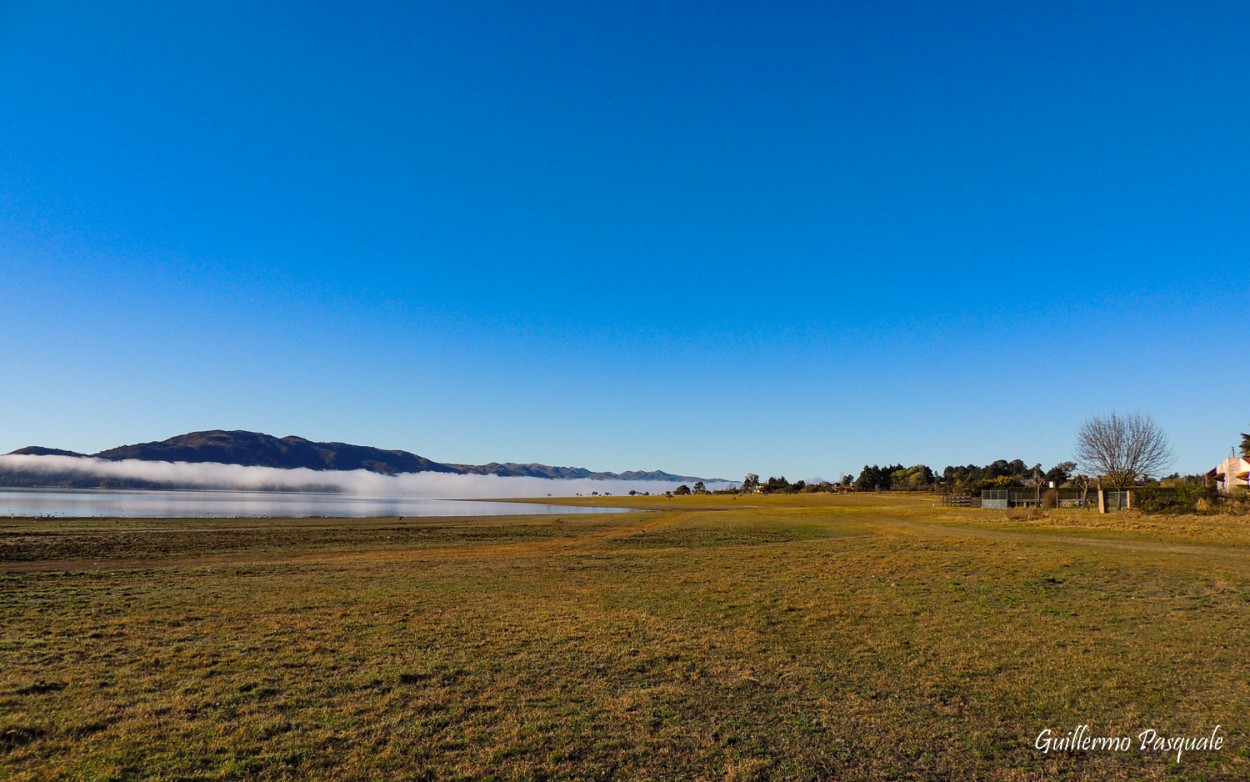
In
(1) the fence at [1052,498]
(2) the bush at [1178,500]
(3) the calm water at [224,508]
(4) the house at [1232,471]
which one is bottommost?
(3) the calm water at [224,508]

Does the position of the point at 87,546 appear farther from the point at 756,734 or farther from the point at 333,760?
the point at 756,734

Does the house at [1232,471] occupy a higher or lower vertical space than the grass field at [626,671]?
higher

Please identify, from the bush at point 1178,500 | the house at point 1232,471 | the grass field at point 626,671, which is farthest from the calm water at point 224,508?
the house at point 1232,471

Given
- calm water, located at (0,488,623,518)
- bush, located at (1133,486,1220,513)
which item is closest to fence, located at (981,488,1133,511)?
bush, located at (1133,486,1220,513)

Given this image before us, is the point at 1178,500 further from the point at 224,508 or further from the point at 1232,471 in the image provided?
the point at 224,508

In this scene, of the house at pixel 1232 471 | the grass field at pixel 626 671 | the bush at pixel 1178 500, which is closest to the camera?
the grass field at pixel 626 671

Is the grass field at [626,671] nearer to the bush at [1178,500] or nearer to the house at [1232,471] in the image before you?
the bush at [1178,500]

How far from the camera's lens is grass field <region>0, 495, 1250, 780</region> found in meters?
6.64

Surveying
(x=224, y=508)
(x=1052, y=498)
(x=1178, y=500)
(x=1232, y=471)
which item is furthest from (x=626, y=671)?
(x=1232, y=471)

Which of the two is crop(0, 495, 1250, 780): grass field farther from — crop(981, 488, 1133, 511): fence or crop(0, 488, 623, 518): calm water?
crop(981, 488, 1133, 511): fence

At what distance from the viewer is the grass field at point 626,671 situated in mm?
6637

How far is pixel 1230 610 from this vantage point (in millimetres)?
13945

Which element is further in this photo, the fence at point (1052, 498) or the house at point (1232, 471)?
the house at point (1232, 471)

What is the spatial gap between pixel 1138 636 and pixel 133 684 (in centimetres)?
1691
